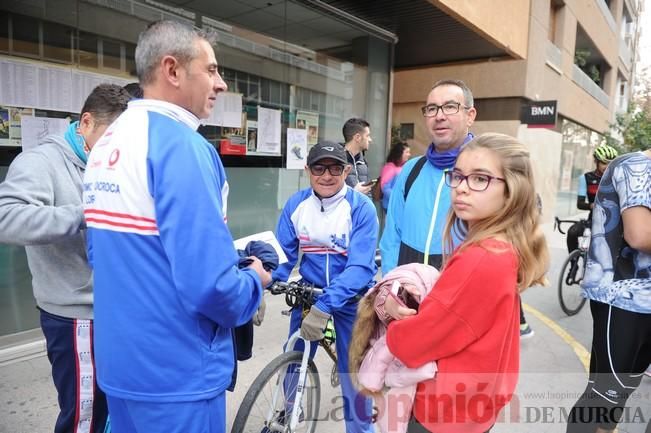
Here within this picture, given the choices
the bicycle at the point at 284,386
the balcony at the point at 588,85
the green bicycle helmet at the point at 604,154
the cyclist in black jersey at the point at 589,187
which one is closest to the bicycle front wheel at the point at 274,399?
the bicycle at the point at 284,386

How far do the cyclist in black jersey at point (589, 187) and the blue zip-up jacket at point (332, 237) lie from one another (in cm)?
397

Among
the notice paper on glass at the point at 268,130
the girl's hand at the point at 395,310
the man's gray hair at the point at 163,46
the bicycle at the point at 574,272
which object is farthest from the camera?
the notice paper on glass at the point at 268,130

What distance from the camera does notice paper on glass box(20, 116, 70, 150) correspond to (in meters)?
3.66

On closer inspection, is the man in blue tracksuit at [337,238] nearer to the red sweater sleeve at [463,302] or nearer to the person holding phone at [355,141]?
the red sweater sleeve at [463,302]

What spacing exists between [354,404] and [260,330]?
209cm

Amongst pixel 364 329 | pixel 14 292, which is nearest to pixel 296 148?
pixel 14 292

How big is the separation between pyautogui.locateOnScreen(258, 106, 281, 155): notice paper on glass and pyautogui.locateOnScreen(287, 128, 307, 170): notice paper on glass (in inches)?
8.0

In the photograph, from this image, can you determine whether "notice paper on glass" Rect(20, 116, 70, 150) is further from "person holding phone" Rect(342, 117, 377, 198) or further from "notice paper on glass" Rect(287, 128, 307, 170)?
"notice paper on glass" Rect(287, 128, 307, 170)

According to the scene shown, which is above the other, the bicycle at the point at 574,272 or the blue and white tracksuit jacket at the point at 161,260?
the blue and white tracksuit jacket at the point at 161,260

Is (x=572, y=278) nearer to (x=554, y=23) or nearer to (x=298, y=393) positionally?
(x=298, y=393)

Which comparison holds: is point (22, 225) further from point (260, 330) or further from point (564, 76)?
point (564, 76)

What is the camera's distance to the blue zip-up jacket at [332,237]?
2.33 m

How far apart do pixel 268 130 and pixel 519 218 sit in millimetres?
4797

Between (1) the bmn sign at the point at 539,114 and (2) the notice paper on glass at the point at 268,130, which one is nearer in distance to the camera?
(2) the notice paper on glass at the point at 268,130
